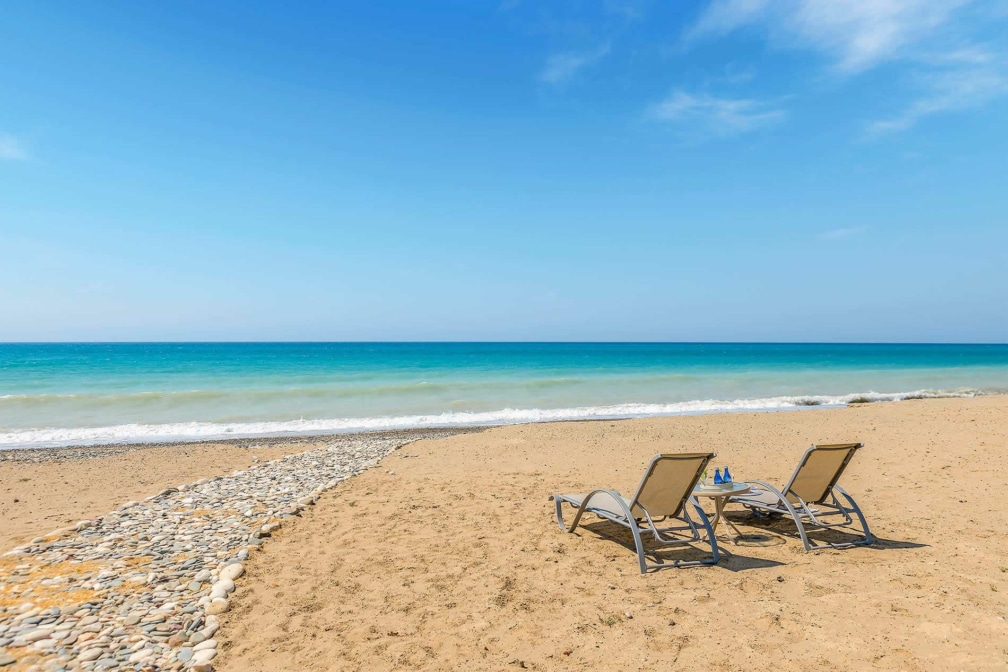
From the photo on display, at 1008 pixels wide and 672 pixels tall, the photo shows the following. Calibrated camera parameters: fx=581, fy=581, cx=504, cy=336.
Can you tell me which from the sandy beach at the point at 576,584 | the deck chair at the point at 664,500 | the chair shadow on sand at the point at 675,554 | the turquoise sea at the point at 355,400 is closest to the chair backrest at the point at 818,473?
the sandy beach at the point at 576,584


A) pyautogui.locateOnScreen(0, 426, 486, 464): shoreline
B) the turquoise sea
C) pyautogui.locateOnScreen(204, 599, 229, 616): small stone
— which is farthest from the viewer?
the turquoise sea

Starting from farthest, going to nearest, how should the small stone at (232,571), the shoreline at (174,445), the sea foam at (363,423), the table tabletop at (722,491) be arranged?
the sea foam at (363,423) → the shoreline at (174,445) → the table tabletop at (722,491) → the small stone at (232,571)

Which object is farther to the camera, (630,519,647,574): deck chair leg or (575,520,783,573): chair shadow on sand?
(575,520,783,573): chair shadow on sand

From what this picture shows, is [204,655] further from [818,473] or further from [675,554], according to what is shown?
[818,473]

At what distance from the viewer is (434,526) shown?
6.25 m

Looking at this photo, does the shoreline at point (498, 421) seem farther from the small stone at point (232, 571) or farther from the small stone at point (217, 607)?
the small stone at point (217, 607)

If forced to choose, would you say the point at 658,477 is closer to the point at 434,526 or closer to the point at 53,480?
the point at 434,526

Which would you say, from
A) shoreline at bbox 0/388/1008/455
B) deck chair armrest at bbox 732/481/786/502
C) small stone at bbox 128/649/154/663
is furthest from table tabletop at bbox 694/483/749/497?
shoreline at bbox 0/388/1008/455

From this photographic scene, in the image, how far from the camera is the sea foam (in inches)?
669

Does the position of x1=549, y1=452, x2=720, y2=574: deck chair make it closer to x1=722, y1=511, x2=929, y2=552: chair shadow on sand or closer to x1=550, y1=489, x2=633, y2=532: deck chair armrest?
x1=550, y1=489, x2=633, y2=532: deck chair armrest

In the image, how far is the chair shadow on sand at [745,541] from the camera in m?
5.20

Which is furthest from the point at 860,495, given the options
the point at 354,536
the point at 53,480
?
the point at 53,480

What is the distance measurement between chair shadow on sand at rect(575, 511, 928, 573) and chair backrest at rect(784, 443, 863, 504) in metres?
0.40

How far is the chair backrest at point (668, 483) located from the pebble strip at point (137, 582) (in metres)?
3.49
